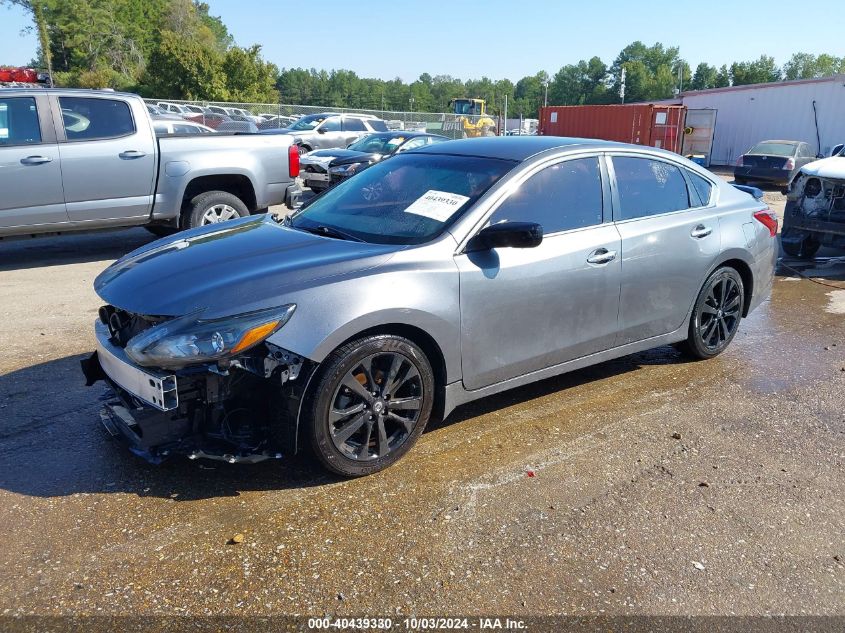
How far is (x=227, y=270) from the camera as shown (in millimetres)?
3428

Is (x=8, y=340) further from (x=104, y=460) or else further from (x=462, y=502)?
(x=462, y=502)

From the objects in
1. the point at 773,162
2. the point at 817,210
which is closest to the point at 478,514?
the point at 817,210

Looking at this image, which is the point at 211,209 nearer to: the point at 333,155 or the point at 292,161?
the point at 292,161

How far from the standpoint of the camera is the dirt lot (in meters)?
2.72

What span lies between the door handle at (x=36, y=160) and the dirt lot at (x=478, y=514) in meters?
3.45

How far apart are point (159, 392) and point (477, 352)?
1607 millimetres

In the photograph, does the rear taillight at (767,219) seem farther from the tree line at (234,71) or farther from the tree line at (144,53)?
the tree line at (144,53)

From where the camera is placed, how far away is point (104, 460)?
3.65m

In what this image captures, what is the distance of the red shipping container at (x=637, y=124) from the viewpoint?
26969mm

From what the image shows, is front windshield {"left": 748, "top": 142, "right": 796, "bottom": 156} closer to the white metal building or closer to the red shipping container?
the red shipping container

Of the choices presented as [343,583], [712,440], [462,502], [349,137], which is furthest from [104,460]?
[349,137]

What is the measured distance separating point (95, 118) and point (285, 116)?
25.4 meters

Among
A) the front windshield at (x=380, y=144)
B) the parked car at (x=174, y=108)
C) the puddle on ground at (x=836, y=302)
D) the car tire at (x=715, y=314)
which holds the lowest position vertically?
the puddle on ground at (x=836, y=302)

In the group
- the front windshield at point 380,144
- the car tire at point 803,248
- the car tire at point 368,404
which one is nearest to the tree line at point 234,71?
the front windshield at point 380,144
